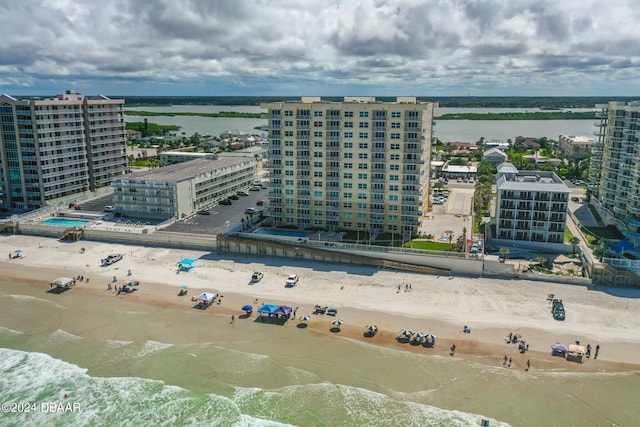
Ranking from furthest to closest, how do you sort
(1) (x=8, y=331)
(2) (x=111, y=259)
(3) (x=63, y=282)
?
(2) (x=111, y=259) < (3) (x=63, y=282) < (1) (x=8, y=331)

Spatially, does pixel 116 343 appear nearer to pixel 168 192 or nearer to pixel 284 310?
pixel 284 310

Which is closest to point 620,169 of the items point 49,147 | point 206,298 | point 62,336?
point 206,298

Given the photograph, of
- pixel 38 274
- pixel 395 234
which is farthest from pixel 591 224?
pixel 38 274

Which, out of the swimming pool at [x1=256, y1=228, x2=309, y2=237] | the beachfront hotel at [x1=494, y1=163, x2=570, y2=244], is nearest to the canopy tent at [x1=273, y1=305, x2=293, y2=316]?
the swimming pool at [x1=256, y1=228, x2=309, y2=237]

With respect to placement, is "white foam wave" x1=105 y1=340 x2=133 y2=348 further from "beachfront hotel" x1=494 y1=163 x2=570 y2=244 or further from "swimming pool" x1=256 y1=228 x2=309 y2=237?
"beachfront hotel" x1=494 y1=163 x2=570 y2=244

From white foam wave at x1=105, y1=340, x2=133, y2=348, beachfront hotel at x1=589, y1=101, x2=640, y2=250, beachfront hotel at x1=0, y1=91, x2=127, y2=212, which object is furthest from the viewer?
beachfront hotel at x1=0, y1=91, x2=127, y2=212

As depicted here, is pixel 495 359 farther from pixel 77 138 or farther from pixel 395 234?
pixel 77 138
